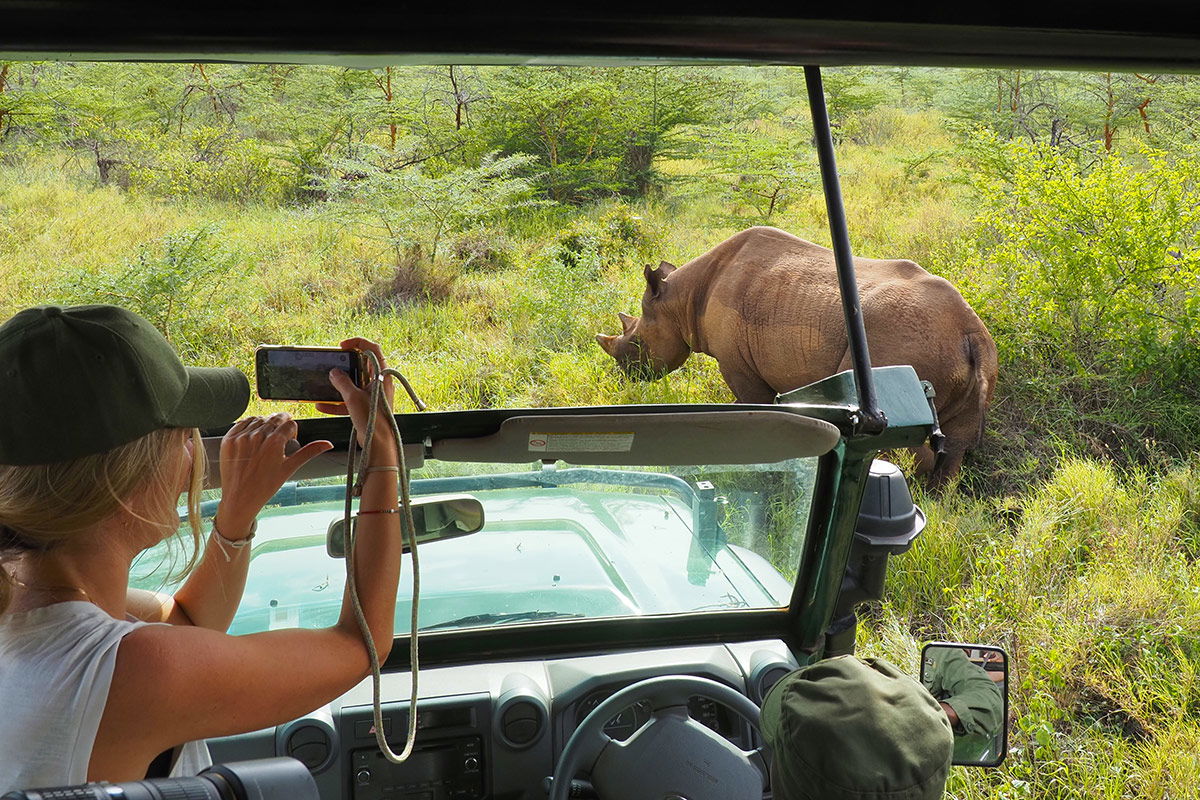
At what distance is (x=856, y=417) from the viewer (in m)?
1.60

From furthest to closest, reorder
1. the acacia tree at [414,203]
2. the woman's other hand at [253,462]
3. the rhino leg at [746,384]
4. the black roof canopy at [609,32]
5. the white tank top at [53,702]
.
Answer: the acacia tree at [414,203] < the rhino leg at [746,384] < the woman's other hand at [253,462] < the white tank top at [53,702] < the black roof canopy at [609,32]

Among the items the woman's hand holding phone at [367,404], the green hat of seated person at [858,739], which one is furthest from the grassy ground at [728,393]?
the woman's hand holding phone at [367,404]

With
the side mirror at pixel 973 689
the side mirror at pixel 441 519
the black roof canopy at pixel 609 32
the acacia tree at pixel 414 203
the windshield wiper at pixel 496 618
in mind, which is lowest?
the acacia tree at pixel 414 203

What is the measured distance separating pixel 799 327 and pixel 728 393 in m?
1.38

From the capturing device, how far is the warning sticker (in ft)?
4.89

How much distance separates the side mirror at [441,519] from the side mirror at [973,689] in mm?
762

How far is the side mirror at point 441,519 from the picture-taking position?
1.58m

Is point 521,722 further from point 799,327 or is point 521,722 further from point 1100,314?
point 1100,314

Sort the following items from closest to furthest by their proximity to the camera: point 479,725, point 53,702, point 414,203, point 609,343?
point 53,702, point 479,725, point 609,343, point 414,203

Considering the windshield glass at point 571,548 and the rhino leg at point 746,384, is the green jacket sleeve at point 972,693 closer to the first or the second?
the windshield glass at point 571,548

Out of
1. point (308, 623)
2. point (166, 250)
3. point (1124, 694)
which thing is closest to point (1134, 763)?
point (1124, 694)

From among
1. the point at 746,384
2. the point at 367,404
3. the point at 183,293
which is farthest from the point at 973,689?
the point at 183,293

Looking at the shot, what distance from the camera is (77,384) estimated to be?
0.94 metres

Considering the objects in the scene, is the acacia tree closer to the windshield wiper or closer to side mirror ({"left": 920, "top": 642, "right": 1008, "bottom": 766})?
the windshield wiper
